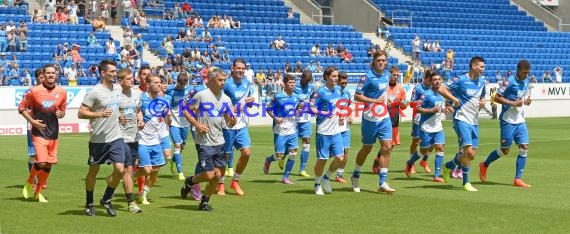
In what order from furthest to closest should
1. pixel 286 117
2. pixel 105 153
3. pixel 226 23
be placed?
pixel 226 23 → pixel 286 117 → pixel 105 153

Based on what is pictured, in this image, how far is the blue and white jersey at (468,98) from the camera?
54.1 ft

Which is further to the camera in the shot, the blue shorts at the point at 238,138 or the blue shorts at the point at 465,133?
the blue shorts at the point at 465,133

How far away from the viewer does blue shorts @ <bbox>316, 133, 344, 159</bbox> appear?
615 inches

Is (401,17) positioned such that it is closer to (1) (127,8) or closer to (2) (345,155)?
(1) (127,8)

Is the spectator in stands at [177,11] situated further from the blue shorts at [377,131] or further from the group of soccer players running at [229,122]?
the blue shorts at [377,131]

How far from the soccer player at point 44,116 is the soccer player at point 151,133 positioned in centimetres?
121

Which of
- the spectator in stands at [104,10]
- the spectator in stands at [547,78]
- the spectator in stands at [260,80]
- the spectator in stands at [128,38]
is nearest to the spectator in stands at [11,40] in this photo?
the spectator in stands at [128,38]

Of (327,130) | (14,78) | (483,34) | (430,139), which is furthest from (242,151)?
(483,34)

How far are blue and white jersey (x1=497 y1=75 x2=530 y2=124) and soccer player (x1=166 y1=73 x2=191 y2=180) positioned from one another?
17.9ft

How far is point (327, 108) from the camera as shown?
1579cm

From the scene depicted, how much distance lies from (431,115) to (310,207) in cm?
570

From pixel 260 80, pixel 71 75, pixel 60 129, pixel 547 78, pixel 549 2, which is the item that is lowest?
pixel 60 129

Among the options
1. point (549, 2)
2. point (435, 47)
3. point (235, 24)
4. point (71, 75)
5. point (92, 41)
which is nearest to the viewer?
point (71, 75)

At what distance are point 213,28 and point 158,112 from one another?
101ft
